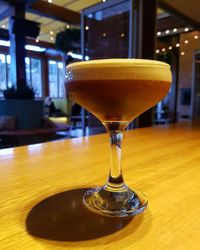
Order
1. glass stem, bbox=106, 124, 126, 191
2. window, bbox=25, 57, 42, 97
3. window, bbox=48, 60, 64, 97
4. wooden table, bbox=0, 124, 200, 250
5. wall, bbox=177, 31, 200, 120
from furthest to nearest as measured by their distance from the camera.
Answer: window, bbox=48, 60, 64, 97
window, bbox=25, 57, 42, 97
wall, bbox=177, 31, 200, 120
glass stem, bbox=106, 124, 126, 191
wooden table, bbox=0, 124, 200, 250

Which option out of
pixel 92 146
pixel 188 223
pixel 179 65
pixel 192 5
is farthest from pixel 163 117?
pixel 188 223

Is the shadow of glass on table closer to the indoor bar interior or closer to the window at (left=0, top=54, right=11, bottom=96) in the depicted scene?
the indoor bar interior

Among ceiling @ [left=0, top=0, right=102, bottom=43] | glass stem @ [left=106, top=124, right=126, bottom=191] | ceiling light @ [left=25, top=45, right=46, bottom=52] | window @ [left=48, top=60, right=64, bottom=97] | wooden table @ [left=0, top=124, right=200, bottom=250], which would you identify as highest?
ceiling @ [left=0, top=0, right=102, bottom=43]

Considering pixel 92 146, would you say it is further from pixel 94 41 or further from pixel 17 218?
pixel 94 41

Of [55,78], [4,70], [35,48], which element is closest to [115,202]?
[4,70]

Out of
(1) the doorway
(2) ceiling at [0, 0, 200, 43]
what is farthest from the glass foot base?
(1) the doorway
